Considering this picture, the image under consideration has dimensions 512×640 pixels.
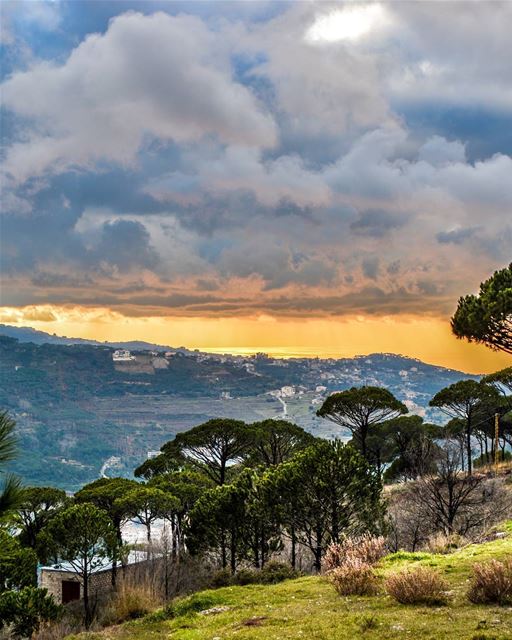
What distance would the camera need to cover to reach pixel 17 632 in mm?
17594

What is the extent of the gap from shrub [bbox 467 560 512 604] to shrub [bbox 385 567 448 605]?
0.57 meters

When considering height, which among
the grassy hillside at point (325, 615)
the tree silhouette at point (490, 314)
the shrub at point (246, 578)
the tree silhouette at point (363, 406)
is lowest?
the shrub at point (246, 578)

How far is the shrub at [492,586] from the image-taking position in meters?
9.24

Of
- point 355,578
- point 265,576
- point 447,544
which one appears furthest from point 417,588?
point 447,544

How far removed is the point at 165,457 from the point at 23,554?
60.1ft

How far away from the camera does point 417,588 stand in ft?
32.2

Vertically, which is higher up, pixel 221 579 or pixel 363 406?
pixel 363 406

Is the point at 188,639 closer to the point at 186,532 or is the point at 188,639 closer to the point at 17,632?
the point at 17,632

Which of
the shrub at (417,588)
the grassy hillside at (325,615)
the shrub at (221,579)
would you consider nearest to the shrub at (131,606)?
the grassy hillside at (325,615)

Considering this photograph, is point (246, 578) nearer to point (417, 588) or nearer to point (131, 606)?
point (131, 606)

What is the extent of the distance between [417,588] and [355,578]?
181 centimetres

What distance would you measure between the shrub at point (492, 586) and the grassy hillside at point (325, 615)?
22 cm

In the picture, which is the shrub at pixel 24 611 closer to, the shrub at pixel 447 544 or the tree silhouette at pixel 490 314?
the shrub at pixel 447 544

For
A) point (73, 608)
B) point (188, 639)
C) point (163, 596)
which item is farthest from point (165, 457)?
point (188, 639)
